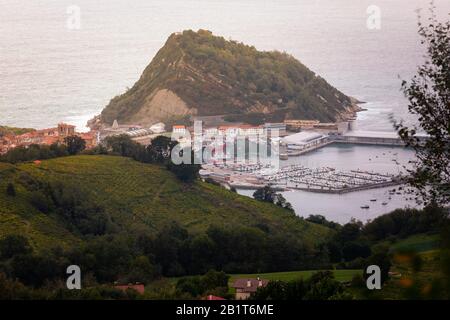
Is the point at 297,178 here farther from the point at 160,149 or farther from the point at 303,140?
the point at 303,140

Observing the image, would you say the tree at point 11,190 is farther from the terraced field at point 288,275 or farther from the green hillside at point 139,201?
the terraced field at point 288,275

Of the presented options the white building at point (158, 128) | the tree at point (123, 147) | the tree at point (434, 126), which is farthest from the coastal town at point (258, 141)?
the tree at point (434, 126)

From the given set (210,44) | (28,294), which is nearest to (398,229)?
(28,294)

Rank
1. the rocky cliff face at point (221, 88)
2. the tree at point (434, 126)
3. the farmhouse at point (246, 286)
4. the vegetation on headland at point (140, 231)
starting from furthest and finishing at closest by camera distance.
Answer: the rocky cliff face at point (221, 88) → the vegetation on headland at point (140, 231) → the farmhouse at point (246, 286) → the tree at point (434, 126)

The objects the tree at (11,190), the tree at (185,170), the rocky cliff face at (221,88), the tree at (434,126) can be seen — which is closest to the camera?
the tree at (434,126)

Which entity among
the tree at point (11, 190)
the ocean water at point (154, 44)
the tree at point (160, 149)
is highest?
the ocean water at point (154, 44)

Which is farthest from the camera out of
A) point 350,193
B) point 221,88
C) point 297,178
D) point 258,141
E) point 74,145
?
point 221,88

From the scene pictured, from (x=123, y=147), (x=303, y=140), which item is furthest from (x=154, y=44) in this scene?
(x=123, y=147)

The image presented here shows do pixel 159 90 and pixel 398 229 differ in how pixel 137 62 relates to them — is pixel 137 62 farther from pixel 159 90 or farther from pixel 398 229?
pixel 398 229
